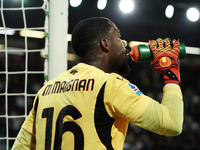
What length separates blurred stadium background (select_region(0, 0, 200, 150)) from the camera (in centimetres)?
763

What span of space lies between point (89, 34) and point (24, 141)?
2.15ft

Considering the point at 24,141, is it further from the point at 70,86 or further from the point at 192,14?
the point at 192,14

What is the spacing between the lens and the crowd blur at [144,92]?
7727 mm

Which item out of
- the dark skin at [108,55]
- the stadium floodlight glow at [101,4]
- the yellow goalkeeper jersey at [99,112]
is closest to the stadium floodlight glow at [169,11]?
the stadium floodlight glow at [101,4]

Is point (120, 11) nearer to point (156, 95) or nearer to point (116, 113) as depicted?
point (156, 95)

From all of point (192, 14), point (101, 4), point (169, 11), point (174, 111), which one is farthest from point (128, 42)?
point (174, 111)

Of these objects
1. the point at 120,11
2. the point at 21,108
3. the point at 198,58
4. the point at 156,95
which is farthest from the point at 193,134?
the point at 21,108

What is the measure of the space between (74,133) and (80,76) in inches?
10.3

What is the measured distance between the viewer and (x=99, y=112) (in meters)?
1.16

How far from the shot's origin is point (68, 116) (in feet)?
3.92

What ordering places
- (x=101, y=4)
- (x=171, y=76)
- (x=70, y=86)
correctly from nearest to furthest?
(x=70, y=86)
(x=171, y=76)
(x=101, y=4)

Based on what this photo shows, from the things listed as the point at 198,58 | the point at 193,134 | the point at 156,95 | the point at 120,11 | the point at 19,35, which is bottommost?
the point at 193,134

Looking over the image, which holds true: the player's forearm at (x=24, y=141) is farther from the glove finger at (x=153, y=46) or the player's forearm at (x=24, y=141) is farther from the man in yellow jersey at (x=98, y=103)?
the glove finger at (x=153, y=46)

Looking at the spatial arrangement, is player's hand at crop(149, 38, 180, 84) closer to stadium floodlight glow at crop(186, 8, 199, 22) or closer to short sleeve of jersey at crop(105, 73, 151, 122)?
short sleeve of jersey at crop(105, 73, 151, 122)
